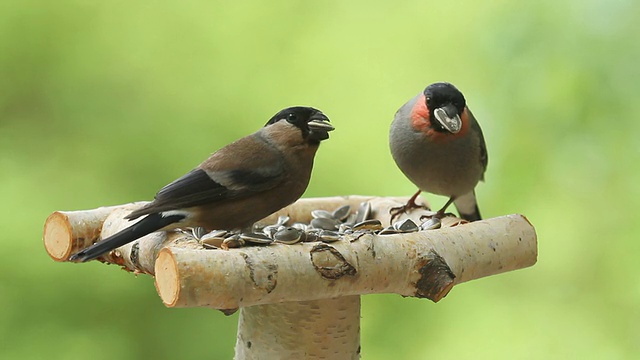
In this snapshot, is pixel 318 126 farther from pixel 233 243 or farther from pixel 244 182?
pixel 233 243

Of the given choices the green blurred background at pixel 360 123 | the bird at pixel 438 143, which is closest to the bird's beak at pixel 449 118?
the bird at pixel 438 143

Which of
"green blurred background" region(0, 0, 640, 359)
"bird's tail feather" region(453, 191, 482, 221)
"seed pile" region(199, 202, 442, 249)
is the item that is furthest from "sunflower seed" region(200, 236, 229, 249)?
"green blurred background" region(0, 0, 640, 359)

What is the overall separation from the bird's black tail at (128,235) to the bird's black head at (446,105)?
0.67m

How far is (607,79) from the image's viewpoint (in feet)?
9.15

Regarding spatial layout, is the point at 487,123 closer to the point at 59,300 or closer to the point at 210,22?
the point at 210,22

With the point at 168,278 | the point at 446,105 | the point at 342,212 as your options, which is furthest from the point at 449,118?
the point at 168,278

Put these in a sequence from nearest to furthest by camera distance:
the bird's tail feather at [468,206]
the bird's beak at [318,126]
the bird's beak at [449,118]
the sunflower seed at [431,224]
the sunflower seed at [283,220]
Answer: the bird's beak at [318,126] < the sunflower seed at [431,224] < the bird's beak at [449,118] < the sunflower seed at [283,220] < the bird's tail feather at [468,206]

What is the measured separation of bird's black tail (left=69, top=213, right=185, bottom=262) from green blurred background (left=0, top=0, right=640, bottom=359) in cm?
108

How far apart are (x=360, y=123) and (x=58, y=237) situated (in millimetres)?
1305

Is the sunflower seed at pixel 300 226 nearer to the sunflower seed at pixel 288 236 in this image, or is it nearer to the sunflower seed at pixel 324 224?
the sunflower seed at pixel 324 224

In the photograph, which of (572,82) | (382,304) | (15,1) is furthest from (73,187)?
(572,82)

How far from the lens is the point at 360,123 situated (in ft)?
9.67

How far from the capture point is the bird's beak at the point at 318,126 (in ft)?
5.73

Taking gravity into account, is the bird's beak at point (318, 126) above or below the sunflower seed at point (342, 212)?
above
